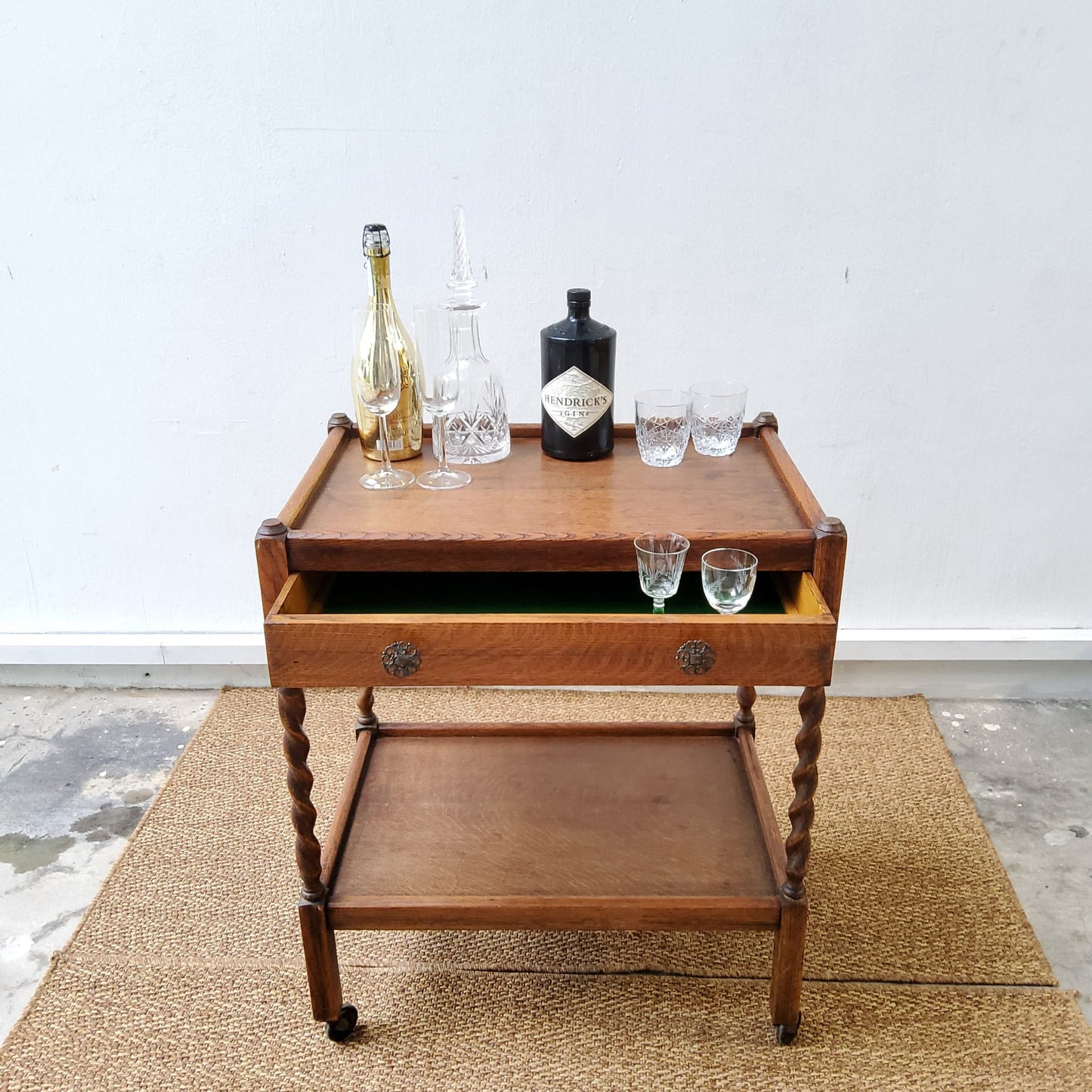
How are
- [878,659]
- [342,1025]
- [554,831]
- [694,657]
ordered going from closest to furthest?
[694,657]
[342,1025]
[554,831]
[878,659]

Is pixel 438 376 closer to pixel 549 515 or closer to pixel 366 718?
pixel 549 515

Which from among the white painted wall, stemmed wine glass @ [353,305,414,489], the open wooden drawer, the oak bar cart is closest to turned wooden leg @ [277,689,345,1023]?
the oak bar cart

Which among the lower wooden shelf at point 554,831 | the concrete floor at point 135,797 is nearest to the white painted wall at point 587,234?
the concrete floor at point 135,797

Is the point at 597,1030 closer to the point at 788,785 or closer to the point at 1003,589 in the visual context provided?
the point at 788,785

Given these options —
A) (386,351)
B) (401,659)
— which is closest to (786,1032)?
(401,659)

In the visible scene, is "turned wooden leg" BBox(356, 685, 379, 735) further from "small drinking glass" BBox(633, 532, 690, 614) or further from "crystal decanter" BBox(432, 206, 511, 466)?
"small drinking glass" BBox(633, 532, 690, 614)

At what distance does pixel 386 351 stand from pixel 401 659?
0.49m

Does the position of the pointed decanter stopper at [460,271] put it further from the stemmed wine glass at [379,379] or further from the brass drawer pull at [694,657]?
the brass drawer pull at [694,657]

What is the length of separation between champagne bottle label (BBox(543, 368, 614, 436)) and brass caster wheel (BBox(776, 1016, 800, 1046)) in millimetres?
899

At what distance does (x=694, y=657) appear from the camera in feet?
4.09

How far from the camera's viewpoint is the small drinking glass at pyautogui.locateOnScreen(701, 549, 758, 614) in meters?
1.31

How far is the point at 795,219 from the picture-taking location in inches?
77.3

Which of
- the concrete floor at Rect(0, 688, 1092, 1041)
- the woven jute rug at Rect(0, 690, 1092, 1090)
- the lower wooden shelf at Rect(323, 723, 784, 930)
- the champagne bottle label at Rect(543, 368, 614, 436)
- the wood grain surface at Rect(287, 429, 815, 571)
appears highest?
the champagne bottle label at Rect(543, 368, 614, 436)

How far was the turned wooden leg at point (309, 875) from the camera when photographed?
1357 millimetres
